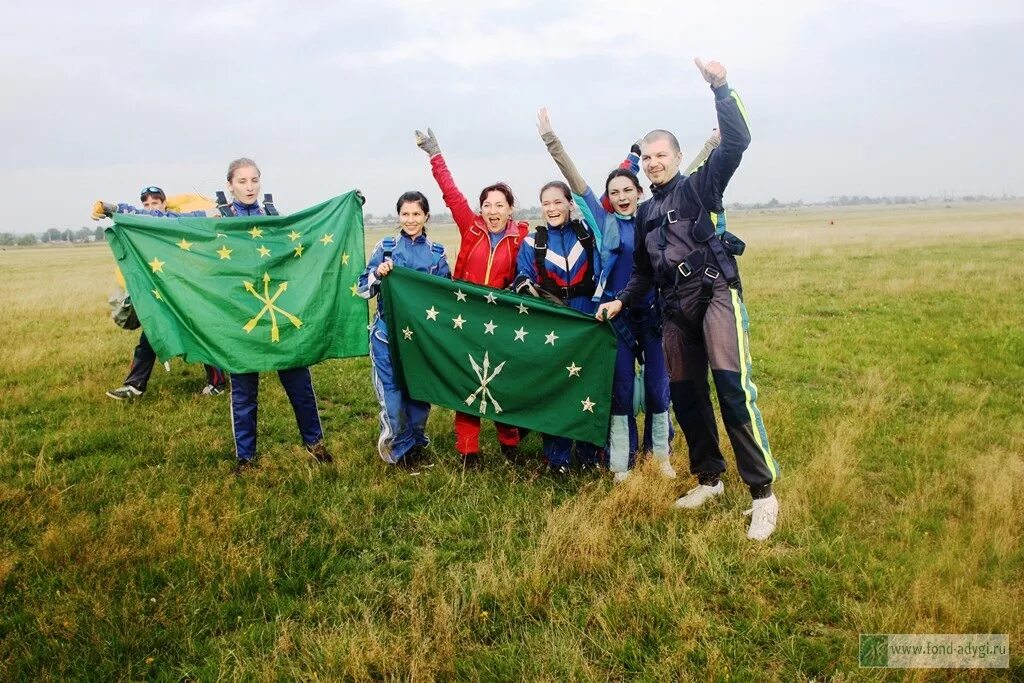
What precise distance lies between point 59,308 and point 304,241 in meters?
15.7

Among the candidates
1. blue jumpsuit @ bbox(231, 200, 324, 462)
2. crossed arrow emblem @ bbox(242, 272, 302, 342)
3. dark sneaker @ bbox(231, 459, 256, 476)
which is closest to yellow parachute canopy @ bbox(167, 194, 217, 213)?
blue jumpsuit @ bbox(231, 200, 324, 462)

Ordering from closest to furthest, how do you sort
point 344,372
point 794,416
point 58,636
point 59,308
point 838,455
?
point 58,636
point 838,455
point 794,416
point 344,372
point 59,308

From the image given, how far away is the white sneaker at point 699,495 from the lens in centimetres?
561

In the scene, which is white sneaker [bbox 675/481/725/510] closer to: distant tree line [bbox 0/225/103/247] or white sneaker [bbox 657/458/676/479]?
white sneaker [bbox 657/458/676/479]

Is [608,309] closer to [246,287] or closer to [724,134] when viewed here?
[724,134]

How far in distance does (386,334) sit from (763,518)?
4.20 m

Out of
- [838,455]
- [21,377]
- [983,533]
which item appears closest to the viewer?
[983,533]

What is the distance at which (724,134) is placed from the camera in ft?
15.4

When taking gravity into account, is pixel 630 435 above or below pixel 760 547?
above

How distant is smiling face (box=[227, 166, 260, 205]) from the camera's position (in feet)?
22.4

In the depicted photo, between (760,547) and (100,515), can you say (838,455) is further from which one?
(100,515)

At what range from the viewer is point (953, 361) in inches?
401

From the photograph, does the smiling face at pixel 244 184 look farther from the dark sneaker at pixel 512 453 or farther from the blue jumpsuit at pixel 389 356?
the dark sneaker at pixel 512 453

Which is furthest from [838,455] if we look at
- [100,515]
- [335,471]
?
[100,515]
